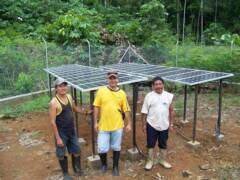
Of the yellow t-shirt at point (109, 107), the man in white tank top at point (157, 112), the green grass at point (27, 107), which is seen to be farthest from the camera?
the green grass at point (27, 107)

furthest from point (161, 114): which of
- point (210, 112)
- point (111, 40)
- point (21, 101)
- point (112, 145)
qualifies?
point (111, 40)

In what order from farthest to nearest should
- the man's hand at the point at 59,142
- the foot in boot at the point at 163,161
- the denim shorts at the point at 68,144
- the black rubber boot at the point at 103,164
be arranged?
the foot in boot at the point at 163,161
the black rubber boot at the point at 103,164
the denim shorts at the point at 68,144
the man's hand at the point at 59,142

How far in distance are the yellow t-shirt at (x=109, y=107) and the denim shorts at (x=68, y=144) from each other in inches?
17.9

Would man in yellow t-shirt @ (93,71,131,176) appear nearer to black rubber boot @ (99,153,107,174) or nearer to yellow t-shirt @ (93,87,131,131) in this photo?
yellow t-shirt @ (93,87,131,131)

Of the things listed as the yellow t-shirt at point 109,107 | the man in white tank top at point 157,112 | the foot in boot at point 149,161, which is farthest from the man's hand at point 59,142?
the foot in boot at point 149,161

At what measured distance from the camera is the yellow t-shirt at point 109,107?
4.72 meters

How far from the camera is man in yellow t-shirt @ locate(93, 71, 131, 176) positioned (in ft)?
15.5

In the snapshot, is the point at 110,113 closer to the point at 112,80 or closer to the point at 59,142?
the point at 112,80

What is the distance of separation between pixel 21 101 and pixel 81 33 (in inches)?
165

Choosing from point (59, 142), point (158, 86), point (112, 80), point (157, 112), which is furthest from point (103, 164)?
point (158, 86)

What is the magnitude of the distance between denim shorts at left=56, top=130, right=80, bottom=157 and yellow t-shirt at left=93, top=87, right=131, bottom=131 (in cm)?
45

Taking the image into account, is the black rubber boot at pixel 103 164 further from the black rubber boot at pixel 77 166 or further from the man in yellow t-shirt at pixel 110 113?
Result: the black rubber boot at pixel 77 166

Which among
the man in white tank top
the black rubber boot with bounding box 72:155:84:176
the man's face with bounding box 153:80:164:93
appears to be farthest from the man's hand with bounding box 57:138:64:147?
the man's face with bounding box 153:80:164:93

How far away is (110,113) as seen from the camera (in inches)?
187
